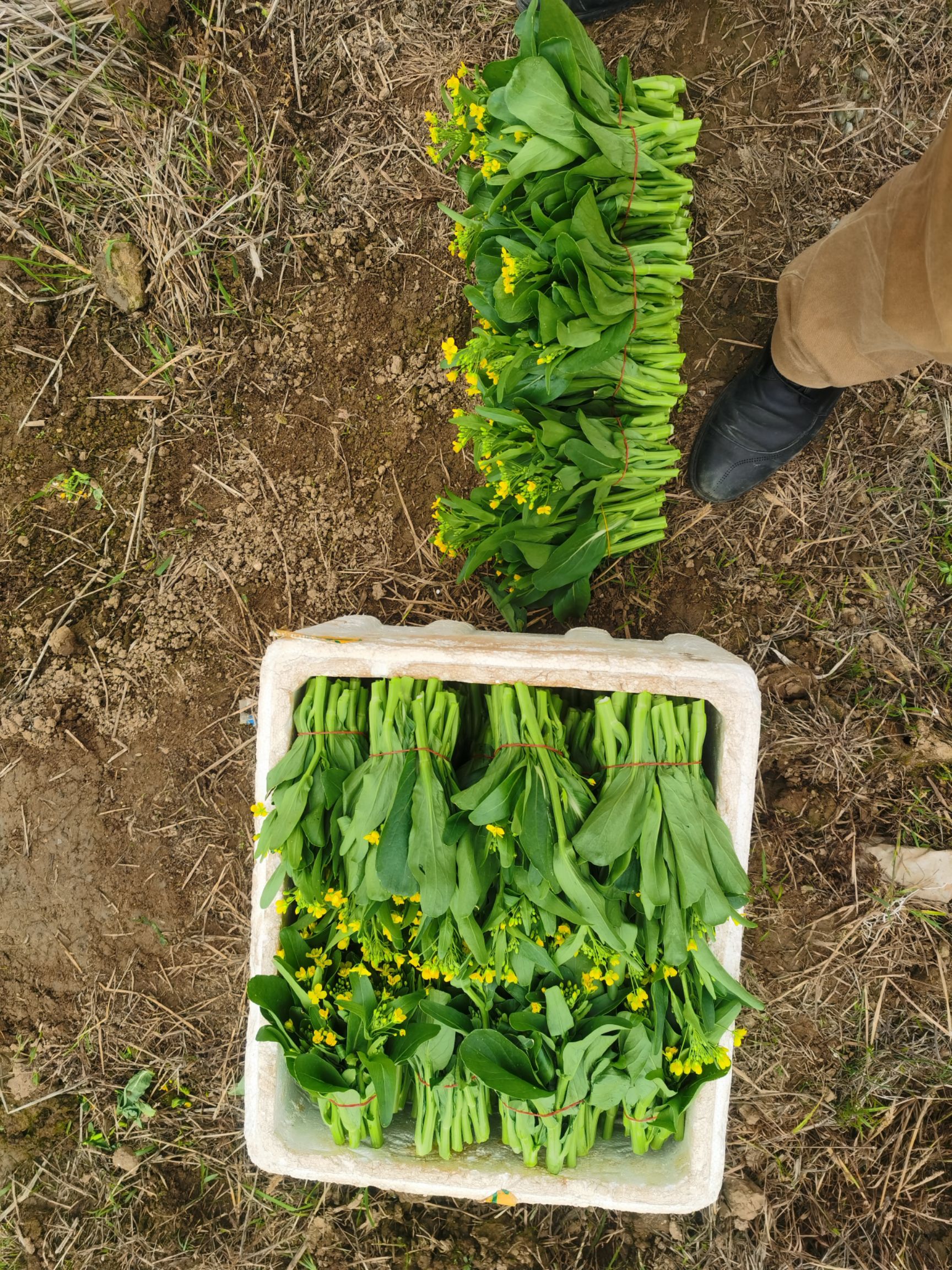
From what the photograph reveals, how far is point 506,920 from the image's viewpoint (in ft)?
5.43

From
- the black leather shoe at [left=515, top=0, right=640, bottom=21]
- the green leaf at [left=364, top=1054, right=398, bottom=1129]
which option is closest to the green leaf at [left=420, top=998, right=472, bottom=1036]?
the green leaf at [left=364, top=1054, right=398, bottom=1129]

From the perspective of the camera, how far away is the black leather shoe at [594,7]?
7.35 ft

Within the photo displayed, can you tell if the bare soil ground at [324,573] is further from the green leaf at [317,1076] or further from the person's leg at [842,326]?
the green leaf at [317,1076]

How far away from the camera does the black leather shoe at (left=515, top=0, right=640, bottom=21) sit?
2240 mm

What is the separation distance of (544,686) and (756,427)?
1064mm

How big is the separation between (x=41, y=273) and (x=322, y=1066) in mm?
2496

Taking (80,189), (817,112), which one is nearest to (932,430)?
(817,112)

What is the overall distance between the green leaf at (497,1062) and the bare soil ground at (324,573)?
993mm

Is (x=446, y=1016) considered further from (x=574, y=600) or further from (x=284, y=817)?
(x=574, y=600)

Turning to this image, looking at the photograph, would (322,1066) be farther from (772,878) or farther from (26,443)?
(26,443)

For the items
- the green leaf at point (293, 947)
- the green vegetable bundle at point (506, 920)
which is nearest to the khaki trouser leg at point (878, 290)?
the green vegetable bundle at point (506, 920)

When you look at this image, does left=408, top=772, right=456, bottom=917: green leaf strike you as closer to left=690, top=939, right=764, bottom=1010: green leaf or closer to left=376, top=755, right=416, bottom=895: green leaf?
left=376, top=755, right=416, bottom=895: green leaf

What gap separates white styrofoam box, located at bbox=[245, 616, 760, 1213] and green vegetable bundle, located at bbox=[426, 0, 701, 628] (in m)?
0.34

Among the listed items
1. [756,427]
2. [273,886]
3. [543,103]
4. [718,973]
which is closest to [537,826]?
[718,973]
